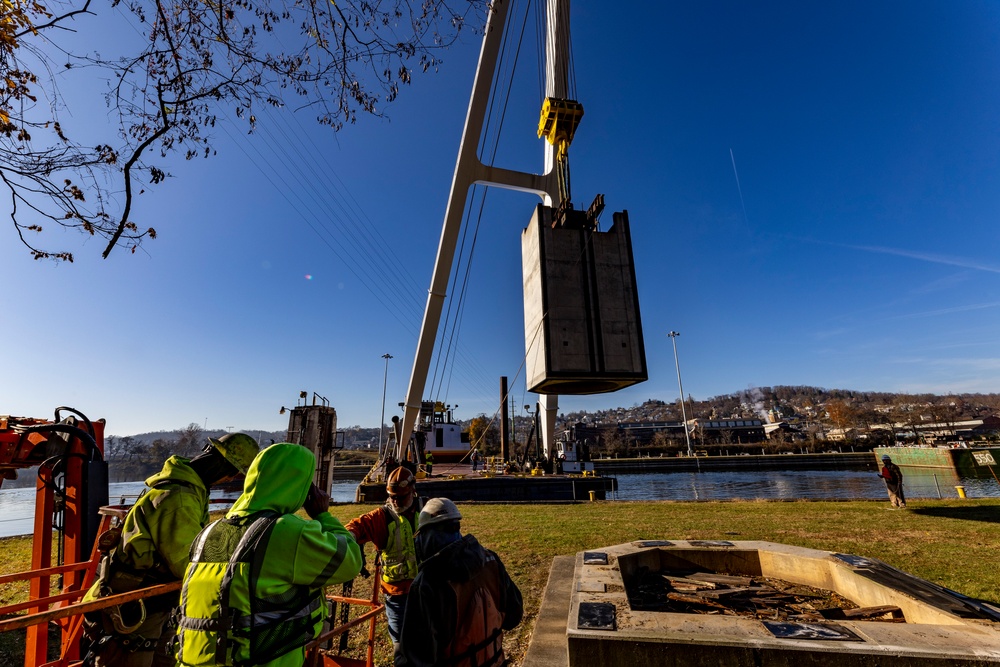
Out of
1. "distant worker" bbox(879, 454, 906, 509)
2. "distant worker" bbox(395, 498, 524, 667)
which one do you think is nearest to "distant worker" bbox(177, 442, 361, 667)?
"distant worker" bbox(395, 498, 524, 667)

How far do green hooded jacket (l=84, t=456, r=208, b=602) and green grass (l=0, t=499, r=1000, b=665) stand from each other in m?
2.43

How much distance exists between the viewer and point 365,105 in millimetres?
3875

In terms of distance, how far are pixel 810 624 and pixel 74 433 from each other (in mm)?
5882

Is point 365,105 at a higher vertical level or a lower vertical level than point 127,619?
higher

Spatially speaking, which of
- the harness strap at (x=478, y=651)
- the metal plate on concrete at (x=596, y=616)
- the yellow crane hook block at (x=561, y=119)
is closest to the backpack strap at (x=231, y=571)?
the harness strap at (x=478, y=651)

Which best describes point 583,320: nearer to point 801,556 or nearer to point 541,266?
point 541,266

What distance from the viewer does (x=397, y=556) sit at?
3344 mm

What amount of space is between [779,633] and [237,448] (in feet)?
12.5

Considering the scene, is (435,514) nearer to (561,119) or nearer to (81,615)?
(81,615)

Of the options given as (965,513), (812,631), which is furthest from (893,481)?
(812,631)

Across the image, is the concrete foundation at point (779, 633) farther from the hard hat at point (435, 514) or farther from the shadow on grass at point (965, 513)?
the shadow on grass at point (965, 513)

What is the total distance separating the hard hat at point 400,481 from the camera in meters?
3.46

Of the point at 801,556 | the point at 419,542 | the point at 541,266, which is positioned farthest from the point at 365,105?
the point at 801,556

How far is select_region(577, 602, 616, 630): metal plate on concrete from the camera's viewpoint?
323 cm
